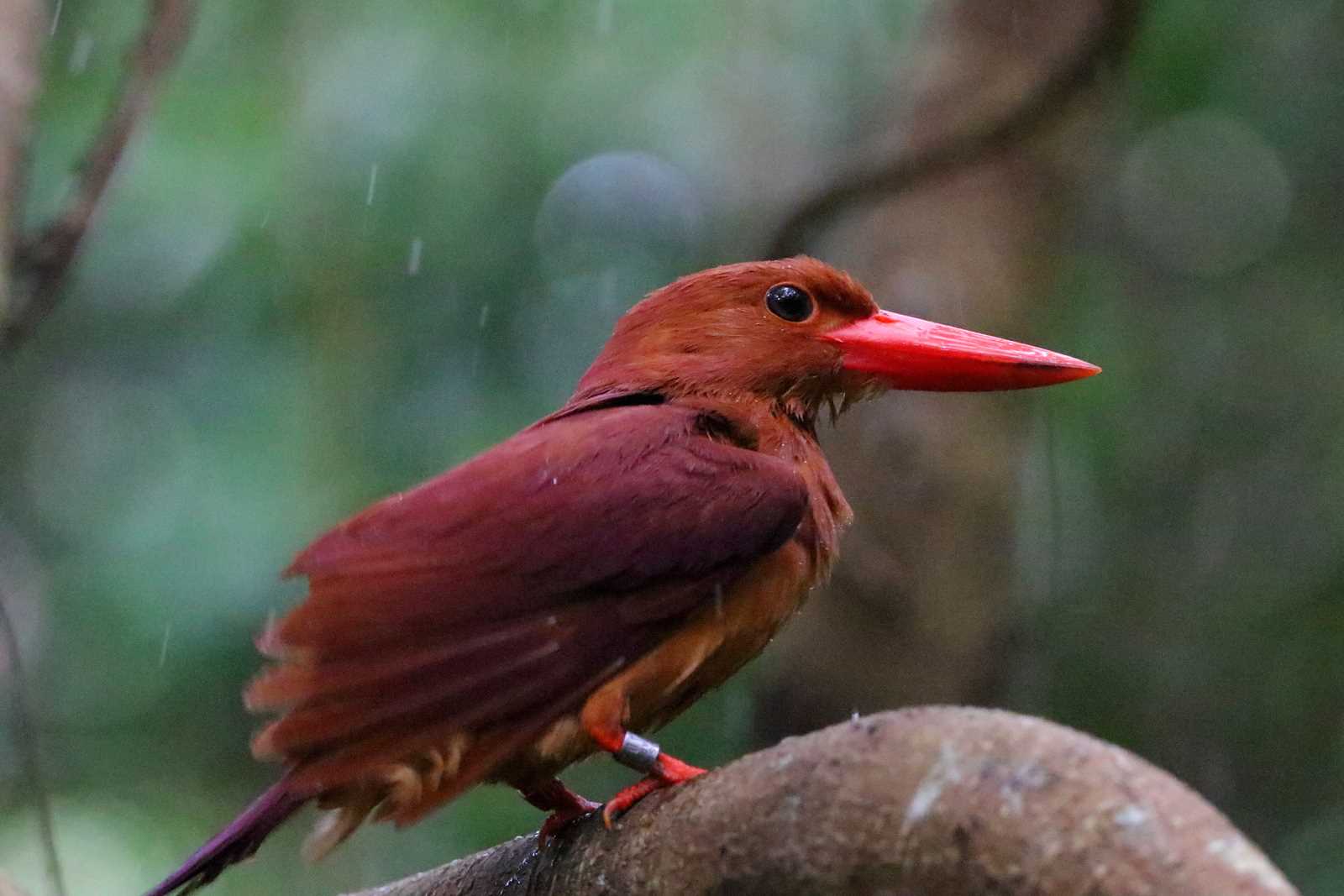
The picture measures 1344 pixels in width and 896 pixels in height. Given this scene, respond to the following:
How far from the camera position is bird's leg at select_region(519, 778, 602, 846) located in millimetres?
1917

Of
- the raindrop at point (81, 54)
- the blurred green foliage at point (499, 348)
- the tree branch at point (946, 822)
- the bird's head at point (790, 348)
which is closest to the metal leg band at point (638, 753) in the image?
the tree branch at point (946, 822)

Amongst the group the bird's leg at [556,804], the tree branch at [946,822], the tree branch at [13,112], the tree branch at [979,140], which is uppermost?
the tree branch at [13,112]

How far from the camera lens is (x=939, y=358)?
7.64 feet

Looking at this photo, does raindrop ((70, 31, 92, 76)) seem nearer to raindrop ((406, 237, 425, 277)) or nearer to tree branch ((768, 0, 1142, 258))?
raindrop ((406, 237, 425, 277))

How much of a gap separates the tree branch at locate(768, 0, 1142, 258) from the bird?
160 cm

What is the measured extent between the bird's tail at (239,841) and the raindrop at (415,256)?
8.31 feet

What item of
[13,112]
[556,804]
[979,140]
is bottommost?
[556,804]

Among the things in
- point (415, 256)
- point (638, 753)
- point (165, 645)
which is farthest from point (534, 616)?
point (415, 256)

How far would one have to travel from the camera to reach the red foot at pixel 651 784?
172 cm

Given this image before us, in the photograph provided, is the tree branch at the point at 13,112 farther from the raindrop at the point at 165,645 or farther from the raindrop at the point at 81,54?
the raindrop at the point at 81,54

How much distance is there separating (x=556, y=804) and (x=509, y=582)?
32 cm

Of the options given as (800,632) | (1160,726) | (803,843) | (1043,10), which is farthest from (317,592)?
(1160,726)

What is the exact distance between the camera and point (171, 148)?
3996 mm

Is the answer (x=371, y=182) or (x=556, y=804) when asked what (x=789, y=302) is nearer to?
(x=556, y=804)
